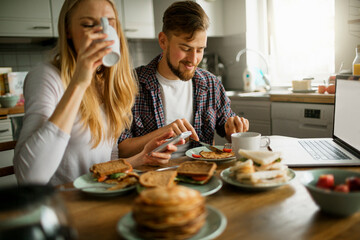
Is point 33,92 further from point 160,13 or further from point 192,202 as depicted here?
point 160,13

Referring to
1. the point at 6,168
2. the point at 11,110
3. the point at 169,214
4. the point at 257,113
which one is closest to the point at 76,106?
the point at 169,214

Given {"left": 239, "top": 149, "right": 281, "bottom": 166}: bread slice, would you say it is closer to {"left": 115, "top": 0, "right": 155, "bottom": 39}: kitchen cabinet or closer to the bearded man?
the bearded man

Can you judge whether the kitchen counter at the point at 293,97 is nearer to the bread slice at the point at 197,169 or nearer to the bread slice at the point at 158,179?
the bread slice at the point at 197,169

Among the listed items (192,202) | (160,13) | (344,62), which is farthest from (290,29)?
(192,202)

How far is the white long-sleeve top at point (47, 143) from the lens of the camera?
36.3 inches

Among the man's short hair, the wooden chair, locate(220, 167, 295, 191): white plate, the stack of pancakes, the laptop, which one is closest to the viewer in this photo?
the stack of pancakes

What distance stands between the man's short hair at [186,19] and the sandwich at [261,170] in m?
0.91

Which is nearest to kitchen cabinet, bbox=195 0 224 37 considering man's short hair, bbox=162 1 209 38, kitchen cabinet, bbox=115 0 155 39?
kitchen cabinet, bbox=115 0 155 39

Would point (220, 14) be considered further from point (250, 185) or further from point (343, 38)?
point (250, 185)

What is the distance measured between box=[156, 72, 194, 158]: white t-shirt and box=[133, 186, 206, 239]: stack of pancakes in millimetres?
1230

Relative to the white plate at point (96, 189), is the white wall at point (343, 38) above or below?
above

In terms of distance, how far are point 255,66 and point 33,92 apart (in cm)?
312

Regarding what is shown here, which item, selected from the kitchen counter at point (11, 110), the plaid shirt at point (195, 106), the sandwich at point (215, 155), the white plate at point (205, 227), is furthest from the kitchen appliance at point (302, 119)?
the kitchen counter at point (11, 110)

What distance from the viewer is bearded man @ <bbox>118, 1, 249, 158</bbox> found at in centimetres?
165
